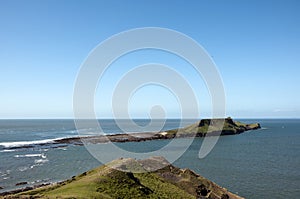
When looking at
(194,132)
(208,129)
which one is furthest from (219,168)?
(208,129)

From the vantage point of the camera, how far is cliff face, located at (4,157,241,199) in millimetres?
28062

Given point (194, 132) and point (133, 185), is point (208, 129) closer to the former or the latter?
point (194, 132)

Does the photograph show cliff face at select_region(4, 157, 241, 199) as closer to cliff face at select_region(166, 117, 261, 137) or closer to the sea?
the sea

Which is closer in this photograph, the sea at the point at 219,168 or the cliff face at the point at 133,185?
the cliff face at the point at 133,185

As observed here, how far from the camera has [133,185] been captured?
31.4 meters

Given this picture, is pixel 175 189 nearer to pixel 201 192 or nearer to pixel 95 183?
pixel 201 192

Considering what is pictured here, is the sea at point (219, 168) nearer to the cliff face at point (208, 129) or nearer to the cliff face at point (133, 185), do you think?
the cliff face at point (133, 185)

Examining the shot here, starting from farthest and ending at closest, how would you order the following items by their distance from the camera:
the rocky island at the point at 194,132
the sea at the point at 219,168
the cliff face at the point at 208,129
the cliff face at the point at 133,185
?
the cliff face at the point at 208,129 → the rocky island at the point at 194,132 → the sea at the point at 219,168 → the cliff face at the point at 133,185

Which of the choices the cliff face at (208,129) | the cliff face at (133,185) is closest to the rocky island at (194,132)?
the cliff face at (208,129)

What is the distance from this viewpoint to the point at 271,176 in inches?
2296

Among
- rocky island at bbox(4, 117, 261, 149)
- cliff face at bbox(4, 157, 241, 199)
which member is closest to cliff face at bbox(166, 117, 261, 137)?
rocky island at bbox(4, 117, 261, 149)

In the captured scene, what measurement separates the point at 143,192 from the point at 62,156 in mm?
62016

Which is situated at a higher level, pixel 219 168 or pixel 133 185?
pixel 133 185

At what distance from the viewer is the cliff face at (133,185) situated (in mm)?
28062
